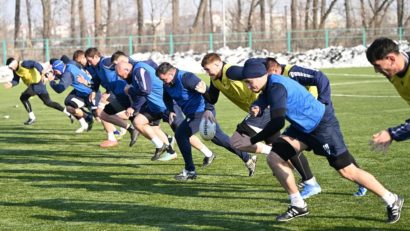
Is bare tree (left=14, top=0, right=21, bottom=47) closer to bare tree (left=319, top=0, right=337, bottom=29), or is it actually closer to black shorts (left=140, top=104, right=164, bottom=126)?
bare tree (left=319, top=0, right=337, bottom=29)

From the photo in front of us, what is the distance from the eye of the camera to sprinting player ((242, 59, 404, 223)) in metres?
6.85

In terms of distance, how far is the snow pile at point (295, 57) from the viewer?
46.4m

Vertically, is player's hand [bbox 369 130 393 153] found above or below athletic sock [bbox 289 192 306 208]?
above

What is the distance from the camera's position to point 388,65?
6066mm

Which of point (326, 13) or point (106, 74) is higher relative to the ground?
point (326, 13)

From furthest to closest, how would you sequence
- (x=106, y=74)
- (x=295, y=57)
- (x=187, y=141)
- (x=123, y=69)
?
1. (x=295, y=57)
2. (x=106, y=74)
3. (x=123, y=69)
4. (x=187, y=141)

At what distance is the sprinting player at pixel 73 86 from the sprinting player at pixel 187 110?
4439mm

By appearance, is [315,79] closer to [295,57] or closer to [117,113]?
[117,113]

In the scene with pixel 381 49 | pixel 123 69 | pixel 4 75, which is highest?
pixel 381 49

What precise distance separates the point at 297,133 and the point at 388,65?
1535 mm

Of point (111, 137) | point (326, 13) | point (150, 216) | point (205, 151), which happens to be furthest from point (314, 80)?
point (326, 13)

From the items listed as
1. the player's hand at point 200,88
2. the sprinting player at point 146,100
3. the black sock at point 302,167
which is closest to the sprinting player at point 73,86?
the sprinting player at point 146,100

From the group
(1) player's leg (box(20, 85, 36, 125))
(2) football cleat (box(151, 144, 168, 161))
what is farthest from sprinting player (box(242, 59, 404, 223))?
(1) player's leg (box(20, 85, 36, 125))

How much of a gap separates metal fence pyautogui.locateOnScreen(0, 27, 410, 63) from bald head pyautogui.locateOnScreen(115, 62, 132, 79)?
134ft
